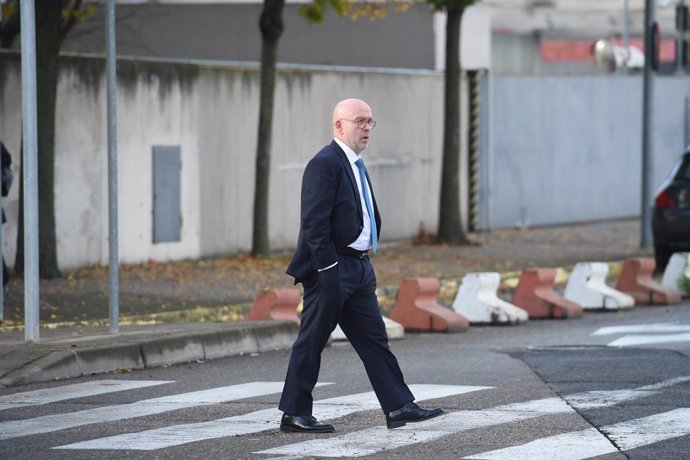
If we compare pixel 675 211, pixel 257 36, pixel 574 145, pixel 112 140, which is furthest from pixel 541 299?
pixel 257 36

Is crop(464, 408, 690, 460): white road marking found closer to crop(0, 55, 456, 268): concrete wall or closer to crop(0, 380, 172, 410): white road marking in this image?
crop(0, 380, 172, 410): white road marking

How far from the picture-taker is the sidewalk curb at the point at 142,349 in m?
11.5

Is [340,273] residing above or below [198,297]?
above

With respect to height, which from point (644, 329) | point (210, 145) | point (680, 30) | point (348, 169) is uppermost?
point (680, 30)

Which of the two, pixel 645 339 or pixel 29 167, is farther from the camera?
pixel 645 339

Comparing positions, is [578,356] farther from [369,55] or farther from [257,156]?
[369,55]

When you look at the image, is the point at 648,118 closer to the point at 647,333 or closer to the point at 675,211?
the point at 675,211

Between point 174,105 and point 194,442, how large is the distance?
13072 mm

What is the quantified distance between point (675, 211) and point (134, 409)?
11.1m

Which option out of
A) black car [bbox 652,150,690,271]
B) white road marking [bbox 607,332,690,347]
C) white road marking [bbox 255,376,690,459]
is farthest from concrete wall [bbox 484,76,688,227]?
white road marking [bbox 255,376,690,459]

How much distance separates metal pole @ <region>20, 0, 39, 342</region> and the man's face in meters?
3.80

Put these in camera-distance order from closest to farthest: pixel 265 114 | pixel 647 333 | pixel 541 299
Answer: pixel 647 333 < pixel 541 299 < pixel 265 114

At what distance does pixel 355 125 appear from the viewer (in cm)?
910

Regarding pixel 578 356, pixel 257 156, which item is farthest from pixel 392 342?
pixel 257 156
